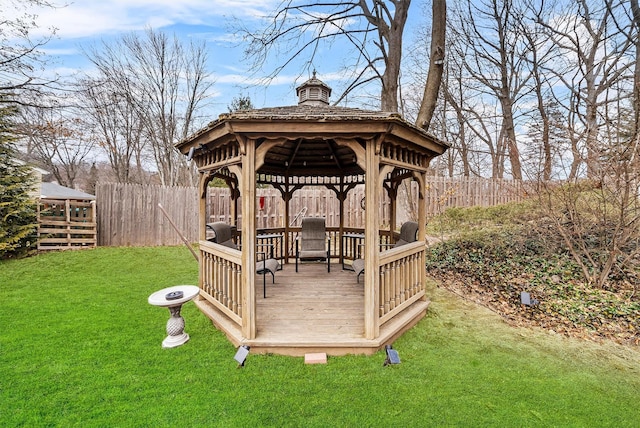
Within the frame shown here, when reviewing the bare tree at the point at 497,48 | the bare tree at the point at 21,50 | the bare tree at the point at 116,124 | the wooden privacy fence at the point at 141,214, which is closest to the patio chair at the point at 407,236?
the wooden privacy fence at the point at 141,214

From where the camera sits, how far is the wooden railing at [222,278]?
3814 mm

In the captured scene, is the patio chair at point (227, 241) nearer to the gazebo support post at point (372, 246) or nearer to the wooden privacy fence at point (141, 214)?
the gazebo support post at point (372, 246)

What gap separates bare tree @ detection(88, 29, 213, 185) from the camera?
1528 centimetres

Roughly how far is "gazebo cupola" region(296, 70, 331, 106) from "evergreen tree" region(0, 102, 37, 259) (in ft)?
26.0

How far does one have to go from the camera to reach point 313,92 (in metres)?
5.37

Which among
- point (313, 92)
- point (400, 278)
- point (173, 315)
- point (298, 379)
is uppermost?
Result: point (313, 92)

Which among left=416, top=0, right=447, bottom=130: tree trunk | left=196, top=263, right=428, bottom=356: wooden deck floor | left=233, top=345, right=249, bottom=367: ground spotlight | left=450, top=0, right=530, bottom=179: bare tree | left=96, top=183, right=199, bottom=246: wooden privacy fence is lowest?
left=233, top=345, right=249, bottom=367: ground spotlight

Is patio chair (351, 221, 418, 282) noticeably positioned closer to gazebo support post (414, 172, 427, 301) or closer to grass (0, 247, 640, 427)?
gazebo support post (414, 172, 427, 301)

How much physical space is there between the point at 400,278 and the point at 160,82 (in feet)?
56.8

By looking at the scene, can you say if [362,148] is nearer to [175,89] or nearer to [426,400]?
[426,400]

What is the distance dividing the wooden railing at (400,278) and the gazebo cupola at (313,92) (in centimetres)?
293

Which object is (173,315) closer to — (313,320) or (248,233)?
(248,233)

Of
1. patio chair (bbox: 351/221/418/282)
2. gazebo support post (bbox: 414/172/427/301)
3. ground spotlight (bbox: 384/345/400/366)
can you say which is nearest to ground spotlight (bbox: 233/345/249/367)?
ground spotlight (bbox: 384/345/400/366)

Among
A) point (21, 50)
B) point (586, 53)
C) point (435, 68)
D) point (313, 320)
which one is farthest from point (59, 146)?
point (586, 53)
